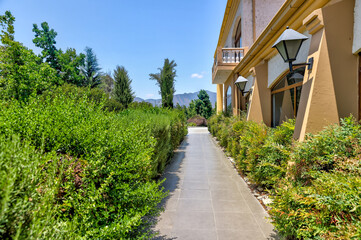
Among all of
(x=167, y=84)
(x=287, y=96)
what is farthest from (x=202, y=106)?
(x=287, y=96)

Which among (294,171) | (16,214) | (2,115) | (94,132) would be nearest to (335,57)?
(294,171)

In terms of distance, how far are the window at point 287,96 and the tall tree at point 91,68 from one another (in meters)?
31.4

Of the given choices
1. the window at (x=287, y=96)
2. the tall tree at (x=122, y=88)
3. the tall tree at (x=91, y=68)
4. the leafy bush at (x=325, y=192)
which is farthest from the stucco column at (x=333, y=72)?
the tall tree at (x=91, y=68)

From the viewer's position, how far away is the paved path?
2891 mm

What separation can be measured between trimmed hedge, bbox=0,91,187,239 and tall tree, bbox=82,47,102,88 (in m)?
32.9

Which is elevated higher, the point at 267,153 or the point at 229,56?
the point at 229,56

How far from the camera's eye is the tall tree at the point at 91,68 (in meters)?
32.0

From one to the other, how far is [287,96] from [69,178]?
5.95 metres

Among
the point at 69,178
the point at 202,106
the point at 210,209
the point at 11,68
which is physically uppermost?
the point at 11,68

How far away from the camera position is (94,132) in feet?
7.17

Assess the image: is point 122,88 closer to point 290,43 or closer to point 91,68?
point 91,68

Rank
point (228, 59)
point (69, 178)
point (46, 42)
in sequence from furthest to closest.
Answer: point (46, 42) < point (228, 59) < point (69, 178)

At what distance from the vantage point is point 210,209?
11.9 ft

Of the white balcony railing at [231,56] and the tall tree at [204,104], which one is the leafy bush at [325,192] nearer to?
the white balcony railing at [231,56]
